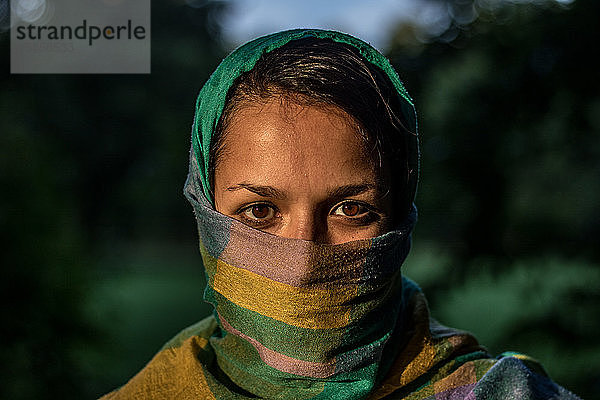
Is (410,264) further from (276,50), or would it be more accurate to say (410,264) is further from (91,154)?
(91,154)

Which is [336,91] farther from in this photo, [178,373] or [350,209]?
[178,373]

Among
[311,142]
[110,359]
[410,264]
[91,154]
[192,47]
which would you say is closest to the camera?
[311,142]

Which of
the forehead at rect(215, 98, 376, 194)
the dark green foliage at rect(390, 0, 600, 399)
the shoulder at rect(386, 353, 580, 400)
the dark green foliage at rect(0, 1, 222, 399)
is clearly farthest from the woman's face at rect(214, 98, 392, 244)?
the dark green foliage at rect(390, 0, 600, 399)

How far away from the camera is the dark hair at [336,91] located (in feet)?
5.76

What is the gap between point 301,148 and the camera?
1.69 metres

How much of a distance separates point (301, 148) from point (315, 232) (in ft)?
0.76

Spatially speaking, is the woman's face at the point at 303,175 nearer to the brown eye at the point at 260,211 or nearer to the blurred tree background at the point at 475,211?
the brown eye at the point at 260,211

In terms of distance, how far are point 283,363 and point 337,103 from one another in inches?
28.9

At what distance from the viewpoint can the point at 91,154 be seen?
594 inches

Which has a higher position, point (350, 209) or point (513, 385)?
point (350, 209)

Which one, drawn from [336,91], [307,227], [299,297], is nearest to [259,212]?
[307,227]

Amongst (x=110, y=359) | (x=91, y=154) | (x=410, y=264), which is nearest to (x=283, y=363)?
(x=110, y=359)

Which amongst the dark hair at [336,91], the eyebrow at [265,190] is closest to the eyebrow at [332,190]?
the eyebrow at [265,190]

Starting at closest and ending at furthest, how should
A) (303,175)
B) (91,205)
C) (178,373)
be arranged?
(303,175) → (178,373) → (91,205)
